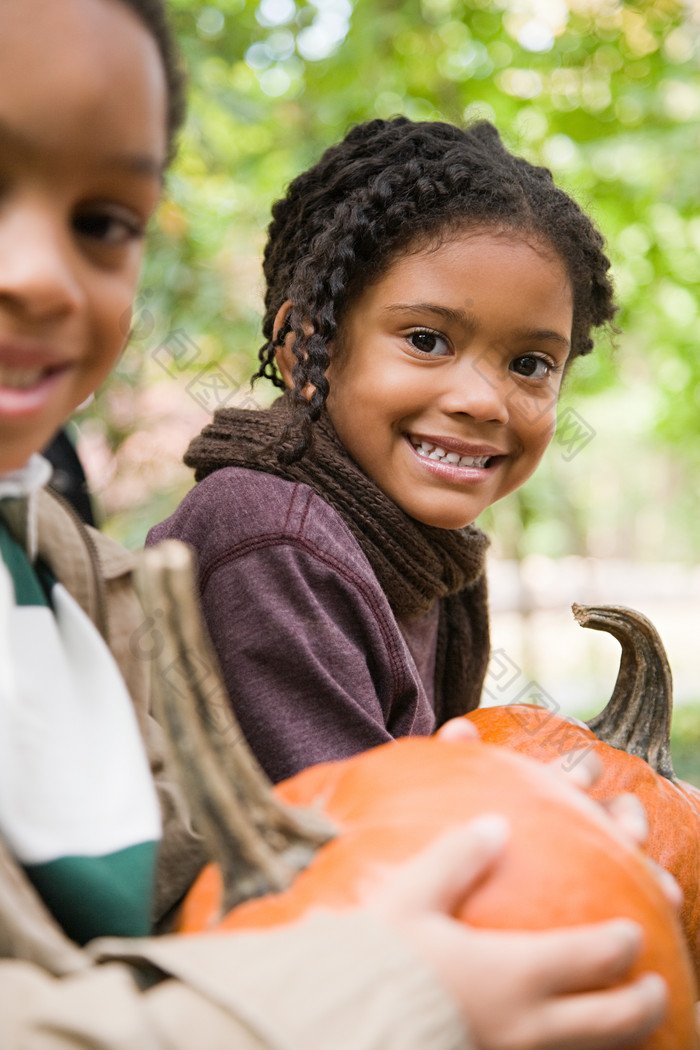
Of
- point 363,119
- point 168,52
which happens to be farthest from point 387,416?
point 363,119

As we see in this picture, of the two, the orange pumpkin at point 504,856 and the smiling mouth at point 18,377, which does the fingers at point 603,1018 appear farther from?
the smiling mouth at point 18,377

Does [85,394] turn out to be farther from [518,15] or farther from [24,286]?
[518,15]

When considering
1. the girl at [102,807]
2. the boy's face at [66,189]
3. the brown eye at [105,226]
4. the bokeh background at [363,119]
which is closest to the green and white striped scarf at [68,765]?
the girl at [102,807]

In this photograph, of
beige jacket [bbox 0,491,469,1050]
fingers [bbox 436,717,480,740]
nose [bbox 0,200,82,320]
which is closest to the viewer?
beige jacket [bbox 0,491,469,1050]

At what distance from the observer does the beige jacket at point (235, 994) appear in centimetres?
62

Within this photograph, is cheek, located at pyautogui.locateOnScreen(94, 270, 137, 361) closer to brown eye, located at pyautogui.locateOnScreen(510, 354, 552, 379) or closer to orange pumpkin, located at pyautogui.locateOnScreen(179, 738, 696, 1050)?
orange pumpkin, located at pyautogui.locateOnScreen(179, 738, 696, 1050)

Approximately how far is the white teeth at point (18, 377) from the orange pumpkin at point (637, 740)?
30.2 inches

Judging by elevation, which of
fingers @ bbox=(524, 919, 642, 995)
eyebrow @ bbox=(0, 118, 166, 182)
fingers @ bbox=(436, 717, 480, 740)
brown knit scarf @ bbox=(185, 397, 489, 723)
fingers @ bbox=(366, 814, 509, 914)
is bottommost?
fingers @ bbox=(524, 919, 642, 995)

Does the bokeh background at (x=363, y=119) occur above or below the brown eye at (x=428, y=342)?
above

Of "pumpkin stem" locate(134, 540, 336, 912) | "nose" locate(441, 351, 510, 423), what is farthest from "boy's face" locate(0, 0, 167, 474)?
"nose" locate(441, 351, 510, 423)

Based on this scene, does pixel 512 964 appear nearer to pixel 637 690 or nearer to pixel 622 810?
pixel 622 810

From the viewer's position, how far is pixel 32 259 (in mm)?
724

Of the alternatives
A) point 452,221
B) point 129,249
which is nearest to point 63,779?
point 129,249

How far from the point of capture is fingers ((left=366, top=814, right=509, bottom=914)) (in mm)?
681
